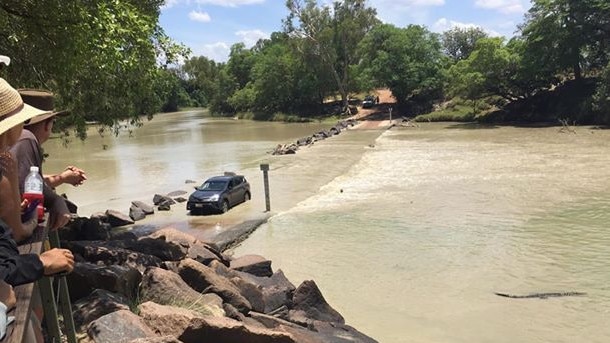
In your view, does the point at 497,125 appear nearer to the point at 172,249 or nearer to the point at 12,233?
the point at 172,249

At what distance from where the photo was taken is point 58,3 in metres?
10.0

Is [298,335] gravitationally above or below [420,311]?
above

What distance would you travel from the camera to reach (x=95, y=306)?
6.21 metres

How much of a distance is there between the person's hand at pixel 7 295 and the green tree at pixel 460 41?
116 meters

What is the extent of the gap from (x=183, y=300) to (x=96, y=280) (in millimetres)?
1107

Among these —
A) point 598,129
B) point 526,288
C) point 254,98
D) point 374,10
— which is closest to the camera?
point 526,288

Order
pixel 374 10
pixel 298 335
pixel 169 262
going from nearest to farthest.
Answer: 1. pixel 298 335
2. pixel 169 262
3. pixel 374 10

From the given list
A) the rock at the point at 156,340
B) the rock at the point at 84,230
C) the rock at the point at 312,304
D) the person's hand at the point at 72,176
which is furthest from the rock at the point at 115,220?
the rock at the point at 156,340

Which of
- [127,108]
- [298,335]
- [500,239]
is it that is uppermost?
[127,108]

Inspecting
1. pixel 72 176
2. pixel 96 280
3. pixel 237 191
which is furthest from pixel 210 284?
pixel 237 191

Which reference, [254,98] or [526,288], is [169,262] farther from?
[254,98]

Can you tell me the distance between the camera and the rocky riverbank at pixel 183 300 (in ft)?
19.5

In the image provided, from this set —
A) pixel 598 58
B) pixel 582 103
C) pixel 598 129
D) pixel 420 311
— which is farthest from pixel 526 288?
pixel 598 58

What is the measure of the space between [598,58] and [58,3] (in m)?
65.0
